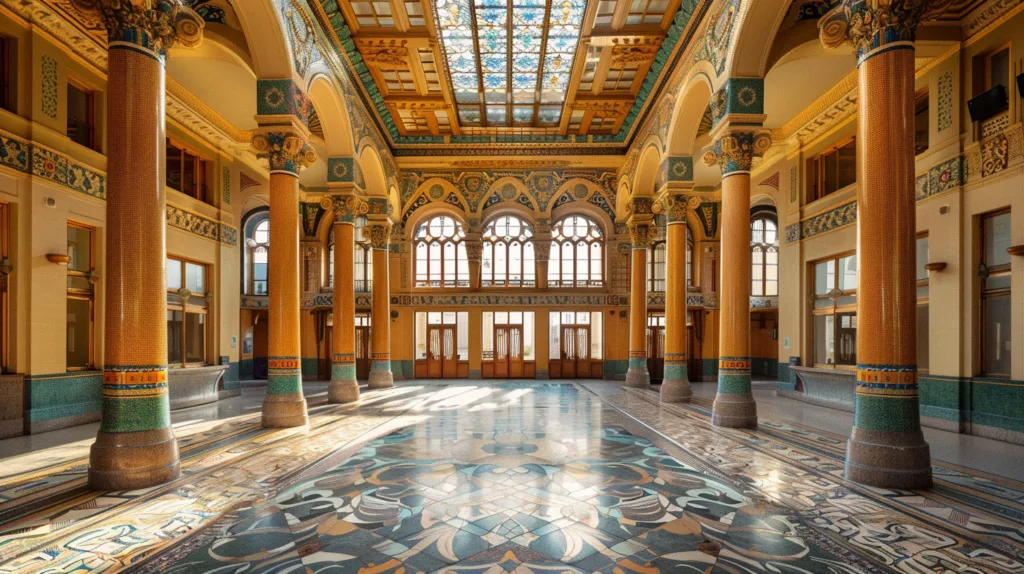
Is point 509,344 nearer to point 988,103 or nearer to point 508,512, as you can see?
point 988,103

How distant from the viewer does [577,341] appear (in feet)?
63.9

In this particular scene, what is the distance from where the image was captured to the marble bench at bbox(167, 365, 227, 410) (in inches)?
458

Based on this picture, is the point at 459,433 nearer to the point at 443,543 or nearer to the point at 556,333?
the point at 443,543

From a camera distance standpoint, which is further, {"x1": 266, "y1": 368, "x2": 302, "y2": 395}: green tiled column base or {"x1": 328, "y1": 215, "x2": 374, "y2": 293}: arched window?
{"x1": 328, "y1": 215, "x2": 374, "y2": 293}: arched window

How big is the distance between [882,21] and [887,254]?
2.39 m

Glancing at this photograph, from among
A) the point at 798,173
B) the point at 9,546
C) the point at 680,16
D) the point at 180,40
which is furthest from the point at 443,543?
the point at 798,173

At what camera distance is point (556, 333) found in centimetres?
1948

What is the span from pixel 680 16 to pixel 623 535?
9.72 metres

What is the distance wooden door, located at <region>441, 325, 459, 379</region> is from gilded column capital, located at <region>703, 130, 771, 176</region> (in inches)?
482

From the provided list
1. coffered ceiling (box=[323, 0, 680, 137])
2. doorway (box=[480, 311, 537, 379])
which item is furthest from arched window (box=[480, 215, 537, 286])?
coffered ceiling (box=[323, 0, 680, 137])

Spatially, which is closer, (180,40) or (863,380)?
(863,380)

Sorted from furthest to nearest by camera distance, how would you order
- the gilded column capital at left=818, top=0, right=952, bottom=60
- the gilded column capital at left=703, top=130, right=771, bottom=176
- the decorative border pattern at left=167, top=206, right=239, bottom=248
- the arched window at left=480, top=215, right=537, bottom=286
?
1. the arched window at left=480, top=215, right=537, bottom=286
2. the decorative border pattern at left=167, top=206, right=239, bottom=248
3. the gilded column capital at left=703, top=130, right=771, bottom=176
4. the gilded column capital at left=818, top=0, right=952, bottom=60

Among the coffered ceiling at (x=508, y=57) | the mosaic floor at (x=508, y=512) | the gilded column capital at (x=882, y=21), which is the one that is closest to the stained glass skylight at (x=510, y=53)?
the coffered ceiling at (x=508, y=57)

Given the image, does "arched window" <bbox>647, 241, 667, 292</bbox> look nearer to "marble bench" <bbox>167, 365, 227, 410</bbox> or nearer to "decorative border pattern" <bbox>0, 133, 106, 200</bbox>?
"marble bench" <bbox>167, 365, 227, 410</bbox>
